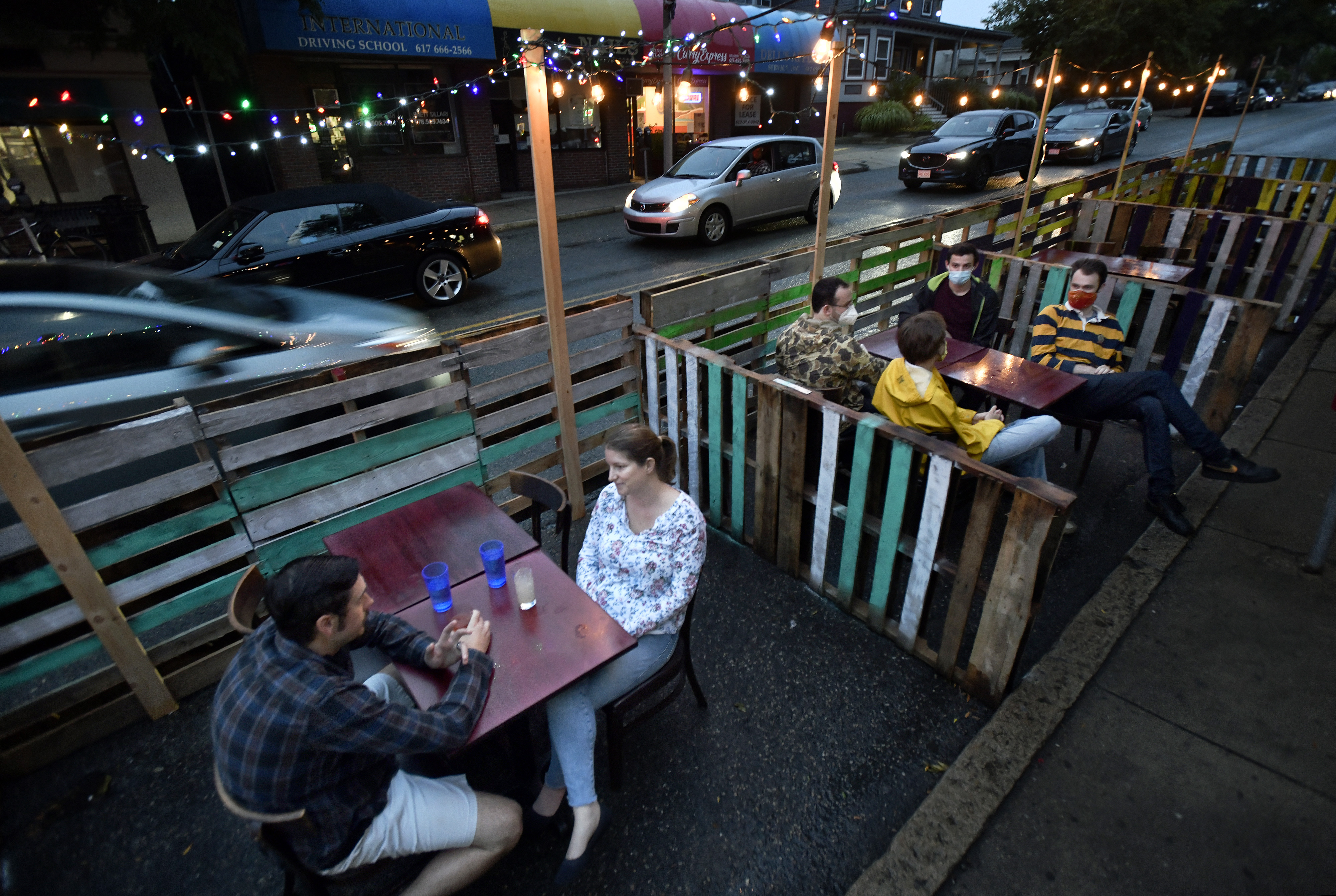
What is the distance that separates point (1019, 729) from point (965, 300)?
333 centimetres

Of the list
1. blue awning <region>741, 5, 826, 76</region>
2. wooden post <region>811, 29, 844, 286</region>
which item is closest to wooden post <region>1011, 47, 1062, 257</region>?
wooden post <region>811, 29, 844, 286</region>

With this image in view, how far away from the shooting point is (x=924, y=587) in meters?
3.22

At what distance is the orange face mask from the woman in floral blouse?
11.7 feet

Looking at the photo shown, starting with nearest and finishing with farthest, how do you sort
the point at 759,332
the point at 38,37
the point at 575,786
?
the point at 575,786 < the point at 759,332 < the point at 38,37

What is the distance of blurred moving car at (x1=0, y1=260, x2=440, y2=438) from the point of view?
176 inches

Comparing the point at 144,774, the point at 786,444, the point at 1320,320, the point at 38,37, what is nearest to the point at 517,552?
the point at 786,444

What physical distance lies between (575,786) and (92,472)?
2430mm

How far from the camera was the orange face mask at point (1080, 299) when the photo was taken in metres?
4.65

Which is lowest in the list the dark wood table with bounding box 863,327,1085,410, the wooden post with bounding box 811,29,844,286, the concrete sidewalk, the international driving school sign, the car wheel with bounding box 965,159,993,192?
the concrete sidewalk

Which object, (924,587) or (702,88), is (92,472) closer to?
(924,587)

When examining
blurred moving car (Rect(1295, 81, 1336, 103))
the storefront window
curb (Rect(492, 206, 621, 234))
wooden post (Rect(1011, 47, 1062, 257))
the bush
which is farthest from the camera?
blurred moving car (Rect(1295, 81, 1336, 103))

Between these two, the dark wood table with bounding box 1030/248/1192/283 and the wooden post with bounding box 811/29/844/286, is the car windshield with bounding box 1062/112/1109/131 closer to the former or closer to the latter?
the dark wood table with bounding box 1030/248/1192/283

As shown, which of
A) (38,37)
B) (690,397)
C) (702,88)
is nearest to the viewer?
(690,397)

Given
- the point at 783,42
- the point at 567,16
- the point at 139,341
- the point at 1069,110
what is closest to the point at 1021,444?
the point at 139,341
